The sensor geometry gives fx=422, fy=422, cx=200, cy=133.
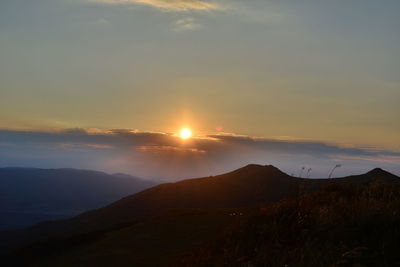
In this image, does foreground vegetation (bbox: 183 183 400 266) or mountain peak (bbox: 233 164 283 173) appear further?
mountain peak (bbox: 233 164 283 173)

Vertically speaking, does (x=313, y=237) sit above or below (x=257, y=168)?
above

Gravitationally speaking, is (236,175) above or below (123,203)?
above

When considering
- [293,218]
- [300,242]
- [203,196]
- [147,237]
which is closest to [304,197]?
[293,218]

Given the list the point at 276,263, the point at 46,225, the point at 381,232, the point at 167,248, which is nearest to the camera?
the point at 276,263

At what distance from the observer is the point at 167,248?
626 inches

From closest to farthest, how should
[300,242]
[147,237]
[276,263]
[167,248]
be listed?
[276,263]
[300,242]
[167,248]
[147,237]

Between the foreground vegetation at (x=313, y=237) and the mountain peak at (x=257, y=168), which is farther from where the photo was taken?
the mountain peak at (x=257, y=168)

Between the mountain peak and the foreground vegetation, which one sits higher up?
the foreground vegetation

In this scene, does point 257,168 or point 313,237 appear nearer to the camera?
point 313,237

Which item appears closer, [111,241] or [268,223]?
[268,223]

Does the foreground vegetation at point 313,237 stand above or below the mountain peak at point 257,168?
above

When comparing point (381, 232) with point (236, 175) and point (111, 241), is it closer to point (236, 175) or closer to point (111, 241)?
point (111, 241)

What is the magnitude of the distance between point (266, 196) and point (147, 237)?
59.7m

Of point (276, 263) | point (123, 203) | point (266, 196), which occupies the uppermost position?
point (276, 263)
